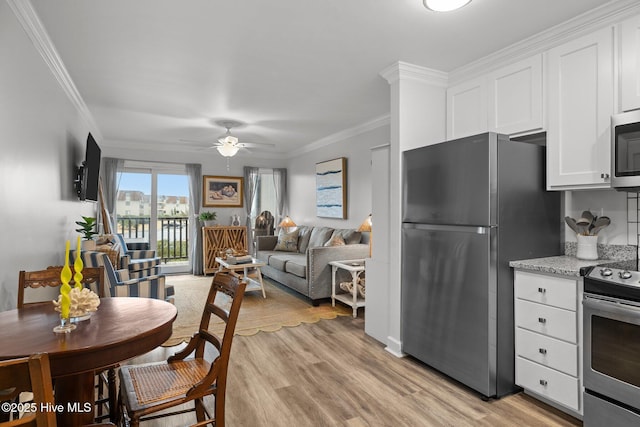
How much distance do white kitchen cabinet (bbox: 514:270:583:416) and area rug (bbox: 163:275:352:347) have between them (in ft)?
7.12

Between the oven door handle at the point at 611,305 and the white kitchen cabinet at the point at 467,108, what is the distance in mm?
1535

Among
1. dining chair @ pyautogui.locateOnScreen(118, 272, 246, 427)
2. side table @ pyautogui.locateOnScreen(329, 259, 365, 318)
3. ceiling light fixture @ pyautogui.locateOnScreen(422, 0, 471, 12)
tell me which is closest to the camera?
dining chair @ pyautogui.locateOnScreen(118, 272, 246, 427)

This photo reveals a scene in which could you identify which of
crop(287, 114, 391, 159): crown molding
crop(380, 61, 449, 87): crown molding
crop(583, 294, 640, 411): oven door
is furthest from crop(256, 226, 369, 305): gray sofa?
crop(583, 294, 640, 411): oven door

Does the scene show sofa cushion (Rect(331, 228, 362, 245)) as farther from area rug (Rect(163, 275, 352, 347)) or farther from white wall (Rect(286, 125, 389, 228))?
area rug (Rect(163, 275, 352, 347))

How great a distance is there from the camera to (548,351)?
2.26 m

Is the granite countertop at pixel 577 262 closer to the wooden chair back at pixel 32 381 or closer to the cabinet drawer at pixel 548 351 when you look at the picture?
the cabinet drawer at pixel 548 351

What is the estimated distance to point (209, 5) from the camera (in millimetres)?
2244

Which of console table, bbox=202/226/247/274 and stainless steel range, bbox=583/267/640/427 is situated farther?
console table, bbox=202/226/247/274

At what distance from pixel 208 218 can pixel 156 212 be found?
0.98 metres

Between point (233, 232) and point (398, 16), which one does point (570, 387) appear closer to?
point (398, 16)

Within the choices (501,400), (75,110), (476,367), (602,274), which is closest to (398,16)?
(602,274)

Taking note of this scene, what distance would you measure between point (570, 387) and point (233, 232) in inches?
231

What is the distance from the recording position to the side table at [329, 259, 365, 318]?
417 cm

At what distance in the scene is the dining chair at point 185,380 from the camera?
4.91 feet
